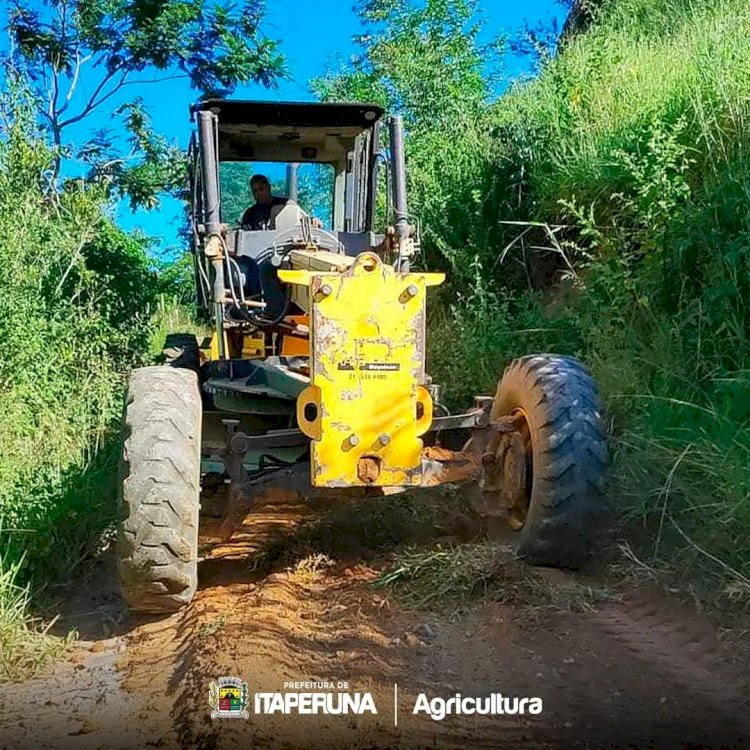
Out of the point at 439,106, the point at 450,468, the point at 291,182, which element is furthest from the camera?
the point at 439,106

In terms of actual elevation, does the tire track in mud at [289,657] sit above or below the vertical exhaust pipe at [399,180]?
below

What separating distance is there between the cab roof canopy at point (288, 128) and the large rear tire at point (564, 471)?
2.25 metres

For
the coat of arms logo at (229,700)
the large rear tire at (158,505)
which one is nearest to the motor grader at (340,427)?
the large rear tire at (158,505)

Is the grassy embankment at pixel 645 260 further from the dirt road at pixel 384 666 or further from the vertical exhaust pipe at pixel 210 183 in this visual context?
the vertical exhaust pipe at pixel 210 183

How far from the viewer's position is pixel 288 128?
552 cm

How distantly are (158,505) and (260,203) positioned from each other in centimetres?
266

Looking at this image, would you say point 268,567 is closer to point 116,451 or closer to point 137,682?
point 137,682

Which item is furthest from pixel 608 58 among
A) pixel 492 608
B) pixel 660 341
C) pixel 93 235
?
pixel 492 608

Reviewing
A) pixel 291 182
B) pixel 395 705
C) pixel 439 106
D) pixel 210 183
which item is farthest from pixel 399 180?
pixel 439 106

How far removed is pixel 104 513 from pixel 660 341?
2.88 metres

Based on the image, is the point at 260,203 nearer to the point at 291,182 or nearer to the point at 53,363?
the point at 291,182

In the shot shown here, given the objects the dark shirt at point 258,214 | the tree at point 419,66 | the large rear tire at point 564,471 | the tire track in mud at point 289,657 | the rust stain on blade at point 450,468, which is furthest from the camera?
the tree at point 419,66

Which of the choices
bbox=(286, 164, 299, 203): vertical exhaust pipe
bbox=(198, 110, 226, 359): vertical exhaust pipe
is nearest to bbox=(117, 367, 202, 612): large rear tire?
bbox=(198, 110, 226, 359): vertical exhaust pipe

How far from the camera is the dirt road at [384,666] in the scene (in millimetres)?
2568
